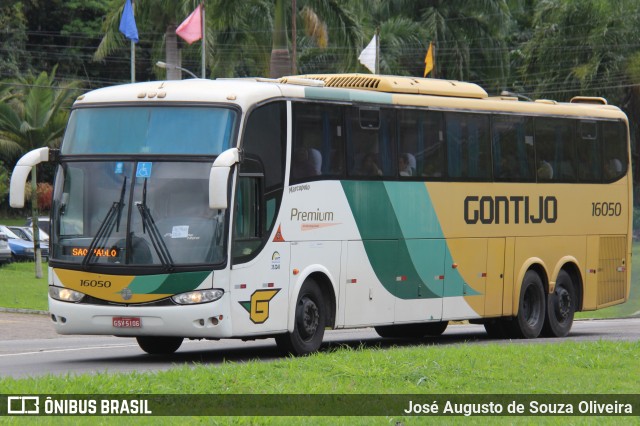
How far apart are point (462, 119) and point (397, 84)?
1.64 metres

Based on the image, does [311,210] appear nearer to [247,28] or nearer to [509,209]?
[509,209]

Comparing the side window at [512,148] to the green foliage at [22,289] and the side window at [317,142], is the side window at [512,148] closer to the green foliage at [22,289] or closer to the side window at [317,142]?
the side window at [317,142]

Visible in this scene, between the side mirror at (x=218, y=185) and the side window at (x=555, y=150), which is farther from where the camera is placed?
the side window at (x=555, y=150)

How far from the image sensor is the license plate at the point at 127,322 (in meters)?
16.5

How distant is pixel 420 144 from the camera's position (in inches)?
808

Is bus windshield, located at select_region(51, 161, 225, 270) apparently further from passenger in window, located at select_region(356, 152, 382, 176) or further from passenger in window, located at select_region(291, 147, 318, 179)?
passenger in window, located at select_region(356, 152, 382, 176)

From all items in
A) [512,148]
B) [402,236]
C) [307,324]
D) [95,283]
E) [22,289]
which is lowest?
[22,289]

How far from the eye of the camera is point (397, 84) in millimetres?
20406

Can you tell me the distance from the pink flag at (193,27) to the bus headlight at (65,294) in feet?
86.3

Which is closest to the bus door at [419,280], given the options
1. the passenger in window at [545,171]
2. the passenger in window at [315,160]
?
the passenger in window at [315,160]

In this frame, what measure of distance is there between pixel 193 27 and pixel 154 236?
2720 centimetres

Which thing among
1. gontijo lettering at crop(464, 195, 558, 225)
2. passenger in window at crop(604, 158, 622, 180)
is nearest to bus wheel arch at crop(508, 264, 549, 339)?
gontijo lettering at crop(464, 195, 558, 225)

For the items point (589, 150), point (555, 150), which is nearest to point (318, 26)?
point (589, 150)

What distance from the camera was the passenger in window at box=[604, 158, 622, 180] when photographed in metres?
24.7
